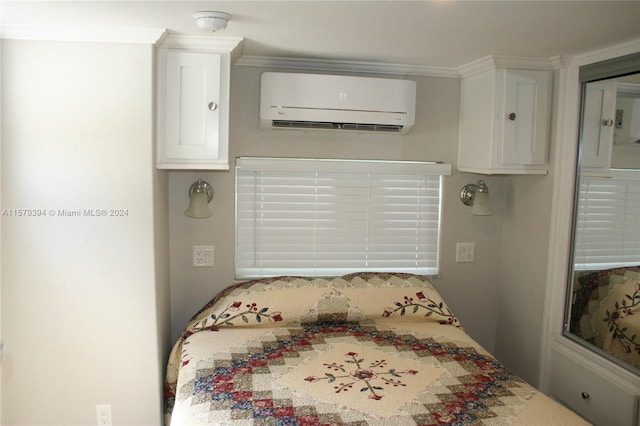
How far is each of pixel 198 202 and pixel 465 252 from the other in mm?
1571

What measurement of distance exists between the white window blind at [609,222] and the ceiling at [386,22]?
60cm

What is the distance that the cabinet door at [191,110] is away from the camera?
2447mm

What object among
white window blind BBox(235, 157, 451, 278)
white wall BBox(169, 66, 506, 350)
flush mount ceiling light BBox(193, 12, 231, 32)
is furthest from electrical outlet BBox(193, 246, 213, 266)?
flush mount ceiling light BBox(193, 12, 231, 32)

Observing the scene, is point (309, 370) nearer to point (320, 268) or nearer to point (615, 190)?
point (320, 268)

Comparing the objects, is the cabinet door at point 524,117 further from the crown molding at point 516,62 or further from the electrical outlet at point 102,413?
the electrical outlet at point 102,413

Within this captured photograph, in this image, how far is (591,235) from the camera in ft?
8.32

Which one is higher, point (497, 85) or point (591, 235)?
point (497, 85)

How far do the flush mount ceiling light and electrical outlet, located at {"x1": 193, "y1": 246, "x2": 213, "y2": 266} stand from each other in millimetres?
1265

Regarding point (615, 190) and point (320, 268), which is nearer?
point (615, 190)

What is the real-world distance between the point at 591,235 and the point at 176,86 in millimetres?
2029

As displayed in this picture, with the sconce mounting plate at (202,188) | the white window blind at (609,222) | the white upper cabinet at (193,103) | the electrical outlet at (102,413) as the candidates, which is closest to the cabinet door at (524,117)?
the white window blind at (609,222)

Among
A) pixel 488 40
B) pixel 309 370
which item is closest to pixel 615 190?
pixel 488 40

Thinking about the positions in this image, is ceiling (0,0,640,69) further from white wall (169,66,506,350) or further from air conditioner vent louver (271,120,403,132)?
white wall (169,66,506,350)

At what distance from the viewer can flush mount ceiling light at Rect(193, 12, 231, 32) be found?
1.97 m
